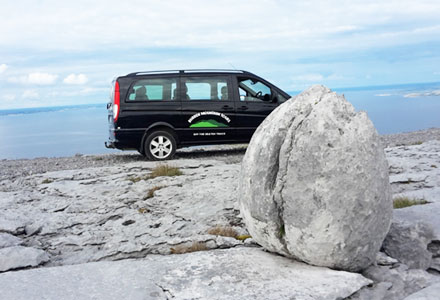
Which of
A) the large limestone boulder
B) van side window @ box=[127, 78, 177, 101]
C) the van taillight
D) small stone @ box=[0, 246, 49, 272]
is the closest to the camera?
the large limestone boulder

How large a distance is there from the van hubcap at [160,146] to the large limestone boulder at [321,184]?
23.2ft

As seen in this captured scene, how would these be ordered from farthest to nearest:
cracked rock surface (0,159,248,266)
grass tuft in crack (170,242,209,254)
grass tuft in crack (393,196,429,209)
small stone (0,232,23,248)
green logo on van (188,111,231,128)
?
green logo on van (188,111,231,128)
grass tuft in crack (393,196,429,209)
small stone (0,232,23,248)
cracked rock surface (0,159,248,266)
grass tuft in crack (170,242,209,254)

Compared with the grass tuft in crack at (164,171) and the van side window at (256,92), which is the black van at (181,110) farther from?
the grass tuft in crack at (164,171)

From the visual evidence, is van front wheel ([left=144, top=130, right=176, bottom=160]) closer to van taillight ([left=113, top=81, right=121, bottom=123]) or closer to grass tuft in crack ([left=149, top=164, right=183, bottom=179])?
van taillight ([left=113, top=81, right=121, bottom=123])

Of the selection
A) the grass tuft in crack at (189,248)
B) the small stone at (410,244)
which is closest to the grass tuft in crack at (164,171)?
the grass tuft in crack at (189,248)

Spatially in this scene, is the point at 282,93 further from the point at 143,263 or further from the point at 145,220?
the point at 143,263

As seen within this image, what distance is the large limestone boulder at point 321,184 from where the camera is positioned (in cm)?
381

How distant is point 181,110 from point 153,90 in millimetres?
890

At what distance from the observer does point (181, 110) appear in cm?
1119

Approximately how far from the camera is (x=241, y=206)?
4488 millimetres

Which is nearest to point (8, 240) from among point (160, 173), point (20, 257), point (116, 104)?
Answer: point (20, 257)

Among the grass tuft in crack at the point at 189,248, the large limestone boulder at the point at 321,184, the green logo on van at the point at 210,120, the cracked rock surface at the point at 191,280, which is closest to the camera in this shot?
the cracked rock surface at the point at 191,280

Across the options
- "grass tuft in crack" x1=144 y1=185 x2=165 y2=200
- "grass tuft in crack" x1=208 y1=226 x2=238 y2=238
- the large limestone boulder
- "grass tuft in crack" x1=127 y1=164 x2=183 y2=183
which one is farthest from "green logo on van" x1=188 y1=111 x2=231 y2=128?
the large limestone boulder

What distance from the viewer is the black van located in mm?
10977
